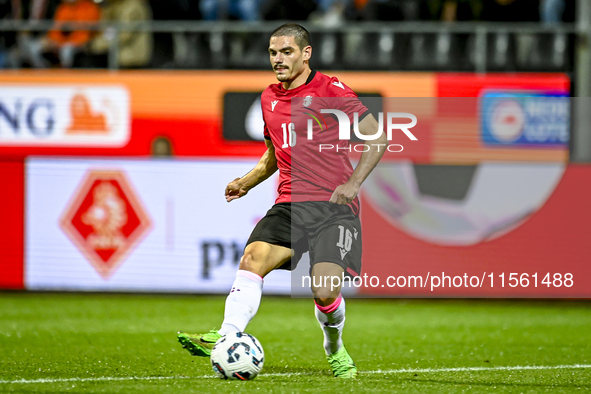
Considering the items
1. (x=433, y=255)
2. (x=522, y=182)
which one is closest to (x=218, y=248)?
(x=433, y=255)

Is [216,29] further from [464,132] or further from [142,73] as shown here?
[464,132]

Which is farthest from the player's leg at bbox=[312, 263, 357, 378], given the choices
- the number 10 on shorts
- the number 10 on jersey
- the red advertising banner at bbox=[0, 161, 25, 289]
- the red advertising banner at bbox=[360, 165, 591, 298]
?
the red advertising banner at bbox=[0, 161, 25, 289]

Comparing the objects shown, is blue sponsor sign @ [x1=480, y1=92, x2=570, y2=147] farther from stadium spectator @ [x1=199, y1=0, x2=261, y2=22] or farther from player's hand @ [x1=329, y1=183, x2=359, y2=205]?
player's hand @ [x1=329, y1=183, x2=359, y2=205]

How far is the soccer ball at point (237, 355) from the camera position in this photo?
15.1ft

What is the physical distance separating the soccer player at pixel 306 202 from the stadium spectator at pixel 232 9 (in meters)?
7.46

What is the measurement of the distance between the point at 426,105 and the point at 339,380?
23.5 ft

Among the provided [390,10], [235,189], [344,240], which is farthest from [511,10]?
[344,240]

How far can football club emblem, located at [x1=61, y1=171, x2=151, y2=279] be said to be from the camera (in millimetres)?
9719

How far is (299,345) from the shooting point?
6.71 metres

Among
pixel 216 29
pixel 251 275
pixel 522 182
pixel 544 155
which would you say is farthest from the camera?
pixel 216 29

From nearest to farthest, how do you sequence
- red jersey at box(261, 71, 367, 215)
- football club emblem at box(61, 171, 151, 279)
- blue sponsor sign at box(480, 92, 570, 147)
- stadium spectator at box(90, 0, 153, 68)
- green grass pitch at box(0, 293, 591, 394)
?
1. green grass pitch at box(0, 293, 591, 394)
2. red jersey at box(261, 71, 367, 215)
3. football club emblem at box(61, 171, 151, 279)
4. blue sponsor sign at box(480, 92, 570, 147)
5. stadium spectator at box(90, 0, 153, 68)

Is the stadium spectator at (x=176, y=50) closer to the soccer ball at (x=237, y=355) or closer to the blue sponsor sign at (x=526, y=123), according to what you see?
the blue sponsor sign at (x=526, y=123)

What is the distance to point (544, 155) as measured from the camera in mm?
11344

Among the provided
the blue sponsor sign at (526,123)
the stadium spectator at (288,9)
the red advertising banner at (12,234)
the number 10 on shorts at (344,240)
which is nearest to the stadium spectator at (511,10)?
the blue sponsor sign at (526,123)
